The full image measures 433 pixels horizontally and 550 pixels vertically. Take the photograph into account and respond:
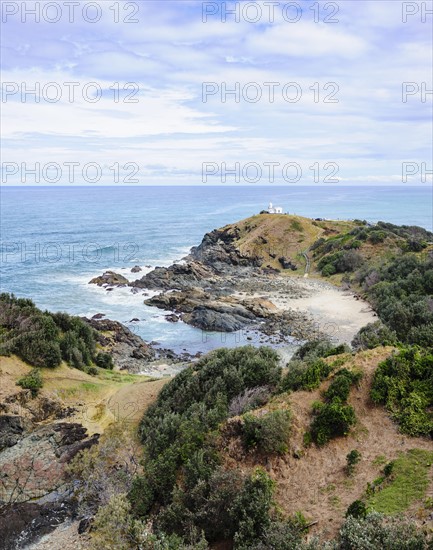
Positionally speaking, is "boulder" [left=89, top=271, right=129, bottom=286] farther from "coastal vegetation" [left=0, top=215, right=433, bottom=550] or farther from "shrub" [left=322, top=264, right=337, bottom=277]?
"coastal vegetation" [left=0, top=215, right=433, bottom=550]

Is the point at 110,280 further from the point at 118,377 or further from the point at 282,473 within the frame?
the point at 282,473

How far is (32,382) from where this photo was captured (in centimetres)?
2172

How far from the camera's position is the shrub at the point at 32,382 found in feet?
70.7

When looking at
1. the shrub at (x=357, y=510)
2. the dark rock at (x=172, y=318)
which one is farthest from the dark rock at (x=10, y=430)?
the dark rock at (x=172, y=318)

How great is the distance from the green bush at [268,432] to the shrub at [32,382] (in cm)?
1163

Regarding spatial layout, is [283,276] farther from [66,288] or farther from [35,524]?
[35,524]

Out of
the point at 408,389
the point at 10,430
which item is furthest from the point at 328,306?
the point at 10,430

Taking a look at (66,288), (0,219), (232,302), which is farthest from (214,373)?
(0,219)

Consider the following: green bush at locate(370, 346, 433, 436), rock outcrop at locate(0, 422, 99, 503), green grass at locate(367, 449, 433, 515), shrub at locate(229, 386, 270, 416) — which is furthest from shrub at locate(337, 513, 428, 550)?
rock outcrop at locate(0, 422, 99, 503)

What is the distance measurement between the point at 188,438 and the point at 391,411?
634 cm

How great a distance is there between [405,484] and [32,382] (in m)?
16.3

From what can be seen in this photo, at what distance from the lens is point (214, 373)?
2017cm

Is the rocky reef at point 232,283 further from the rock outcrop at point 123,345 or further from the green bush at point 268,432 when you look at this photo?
the green bush at point 268,432

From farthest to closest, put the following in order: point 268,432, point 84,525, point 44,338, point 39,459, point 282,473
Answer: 1. point 44,338
2. point 39,459
3. point 84,525
4. point 268,432
5. point 282,473
